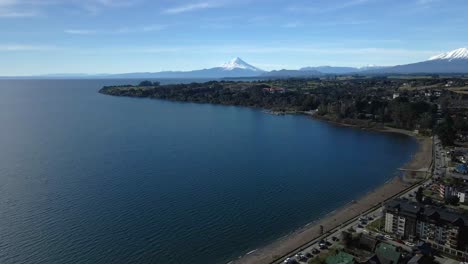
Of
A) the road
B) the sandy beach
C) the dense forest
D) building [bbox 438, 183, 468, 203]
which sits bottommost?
the sandy beach

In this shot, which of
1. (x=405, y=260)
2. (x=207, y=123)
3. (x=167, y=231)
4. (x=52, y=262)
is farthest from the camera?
(x=207, y=123)

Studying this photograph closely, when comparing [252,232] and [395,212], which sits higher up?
[395,212]

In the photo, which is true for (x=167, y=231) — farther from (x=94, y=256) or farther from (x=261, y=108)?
(x=261, y=108)

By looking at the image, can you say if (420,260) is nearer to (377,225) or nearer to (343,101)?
(377,225)

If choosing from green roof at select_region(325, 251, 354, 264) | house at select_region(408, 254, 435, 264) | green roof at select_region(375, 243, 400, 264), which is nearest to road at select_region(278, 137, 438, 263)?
green roof at select_region(325, 251, 354, 264)

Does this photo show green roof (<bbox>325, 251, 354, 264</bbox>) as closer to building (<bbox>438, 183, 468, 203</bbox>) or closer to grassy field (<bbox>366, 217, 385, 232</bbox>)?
grassy field (<bbox>366, 217, 385, 232</bbox>)

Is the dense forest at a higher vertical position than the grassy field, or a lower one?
higher

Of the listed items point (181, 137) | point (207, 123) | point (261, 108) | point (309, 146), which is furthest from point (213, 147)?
point (261, 108)
